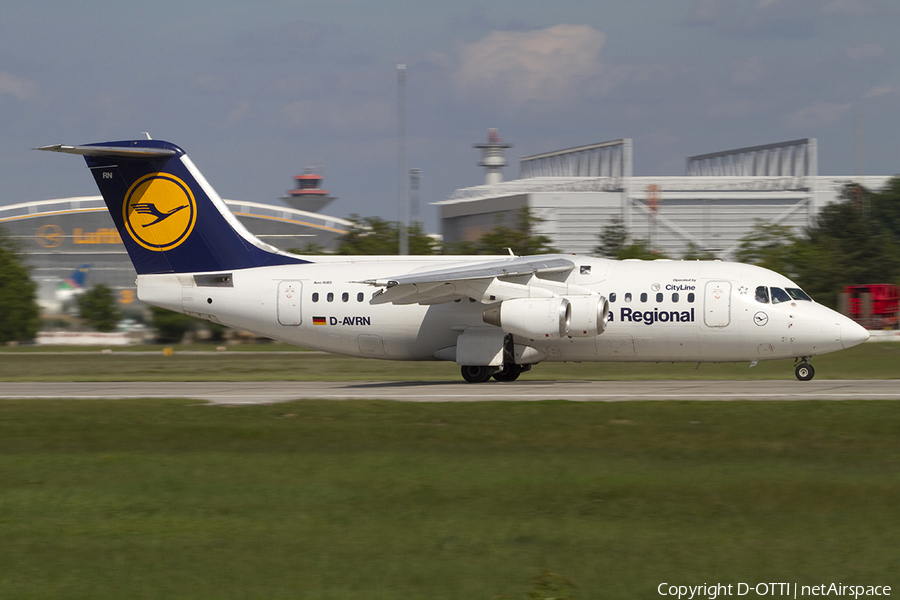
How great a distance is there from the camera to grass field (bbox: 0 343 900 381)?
32.1 meters

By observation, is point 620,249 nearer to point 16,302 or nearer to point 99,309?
point 99,309

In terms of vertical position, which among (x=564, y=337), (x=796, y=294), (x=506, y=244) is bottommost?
(x=564, y=337)

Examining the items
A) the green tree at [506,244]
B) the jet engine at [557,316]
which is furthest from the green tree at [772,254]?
the jet engine at [557,316]

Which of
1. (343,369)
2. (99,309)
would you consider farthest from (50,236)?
(343,369)

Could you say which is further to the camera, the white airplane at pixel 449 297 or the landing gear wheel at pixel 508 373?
the landing gear wheel at pixel 508 373

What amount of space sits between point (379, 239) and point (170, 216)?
42479mm

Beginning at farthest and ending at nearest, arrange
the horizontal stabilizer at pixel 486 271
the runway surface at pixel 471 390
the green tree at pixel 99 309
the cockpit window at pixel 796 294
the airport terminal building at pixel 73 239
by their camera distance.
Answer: the airport terminal building at pixel 73 239 < the green tree at pixel 99 309 < the cockpit window at pixel 796 294 < the horizontal stabilizer at pixel 486 271 < the runway surface at pixel 471 390

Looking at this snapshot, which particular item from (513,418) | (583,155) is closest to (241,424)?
(513,418)

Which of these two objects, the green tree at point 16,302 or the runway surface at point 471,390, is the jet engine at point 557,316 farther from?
the green tree at point 16,302

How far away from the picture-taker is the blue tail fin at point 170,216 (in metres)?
30.0

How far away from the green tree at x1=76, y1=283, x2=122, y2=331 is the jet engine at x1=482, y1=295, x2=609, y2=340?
4615cm

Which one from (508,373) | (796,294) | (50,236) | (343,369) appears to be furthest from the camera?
(50,236)

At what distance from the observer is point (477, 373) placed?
93.7 feet

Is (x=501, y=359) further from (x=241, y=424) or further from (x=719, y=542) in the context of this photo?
(x=719, y=542)
